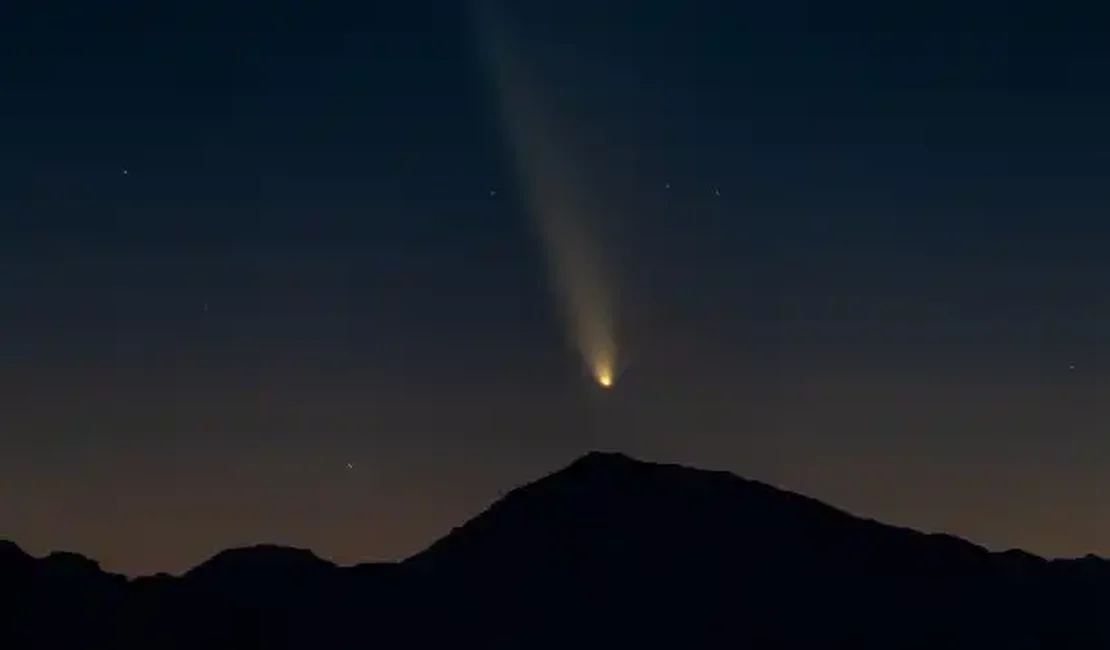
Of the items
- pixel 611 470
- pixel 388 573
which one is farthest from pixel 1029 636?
pixel 388 573

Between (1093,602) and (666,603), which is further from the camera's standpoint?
(1093,602)

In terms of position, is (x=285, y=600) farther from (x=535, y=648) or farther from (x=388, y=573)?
(x=535, y=648)

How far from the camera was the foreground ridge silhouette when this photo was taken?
74.6m

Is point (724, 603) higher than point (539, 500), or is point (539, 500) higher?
point (539, 500)

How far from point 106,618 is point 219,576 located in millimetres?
4824

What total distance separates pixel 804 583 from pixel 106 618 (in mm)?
28273

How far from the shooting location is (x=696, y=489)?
8031 centimetres

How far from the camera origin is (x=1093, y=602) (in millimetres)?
80125

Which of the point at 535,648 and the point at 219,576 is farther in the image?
the point at 219,576

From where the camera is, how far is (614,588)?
75500 mm

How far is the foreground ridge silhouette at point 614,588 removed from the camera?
2936 inches

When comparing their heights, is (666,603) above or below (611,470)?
below

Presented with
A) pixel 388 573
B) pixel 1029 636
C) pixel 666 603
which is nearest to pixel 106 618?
pixel 388 573

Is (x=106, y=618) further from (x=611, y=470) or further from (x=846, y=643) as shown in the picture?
(x=846, y=643)
